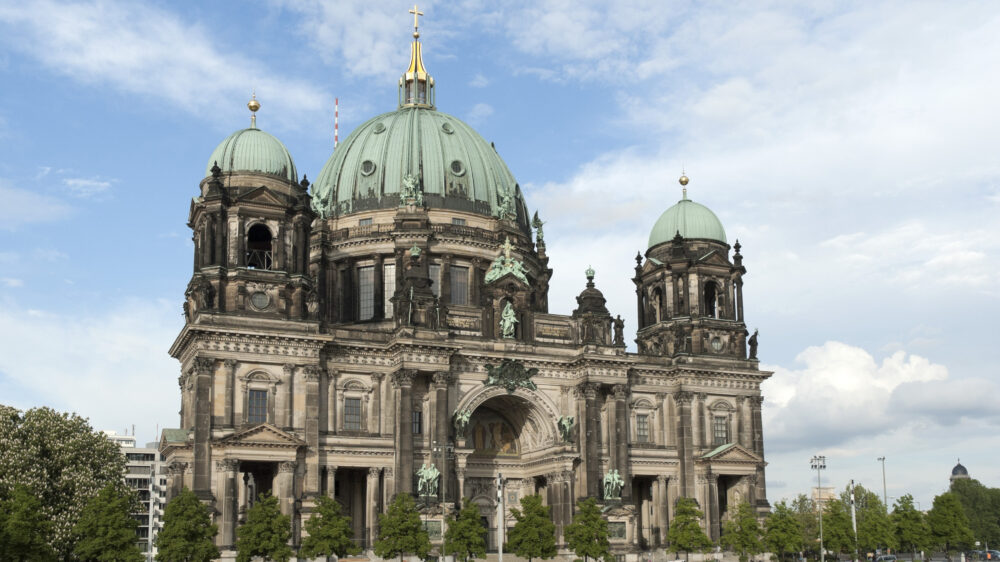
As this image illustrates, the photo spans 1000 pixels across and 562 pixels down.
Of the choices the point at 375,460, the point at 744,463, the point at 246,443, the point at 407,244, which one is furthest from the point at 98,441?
the point at 744,463

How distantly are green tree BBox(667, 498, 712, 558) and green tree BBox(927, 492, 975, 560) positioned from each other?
93.0 ft

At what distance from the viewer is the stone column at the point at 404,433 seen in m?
72.3

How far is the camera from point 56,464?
229ft

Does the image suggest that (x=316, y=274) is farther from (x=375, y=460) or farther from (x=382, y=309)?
(x=375, y=460)

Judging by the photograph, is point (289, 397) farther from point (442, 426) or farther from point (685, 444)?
point (685, 444)

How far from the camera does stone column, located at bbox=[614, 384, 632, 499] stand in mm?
78875

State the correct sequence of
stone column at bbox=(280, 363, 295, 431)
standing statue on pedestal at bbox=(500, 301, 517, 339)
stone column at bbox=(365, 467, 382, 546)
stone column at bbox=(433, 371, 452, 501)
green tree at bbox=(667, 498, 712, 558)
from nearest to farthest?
1. stone column at bbox=(280, 363, 295, 431)
2. stone column at bbox=(433, 371, 452, 501)
3. stone column at bbox=(365, 467, 382, 546)
4. green tree at bbox=(667, 498, 712, 558)
5. standing statue on pedestal at bbox=(500, 301, 517, 339)

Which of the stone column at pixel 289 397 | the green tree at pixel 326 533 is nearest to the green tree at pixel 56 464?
the stone column at pixel 289 397

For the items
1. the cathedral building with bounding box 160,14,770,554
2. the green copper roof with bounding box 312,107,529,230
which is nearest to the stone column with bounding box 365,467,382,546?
the cathedral building with bounding box 160,14,770,554

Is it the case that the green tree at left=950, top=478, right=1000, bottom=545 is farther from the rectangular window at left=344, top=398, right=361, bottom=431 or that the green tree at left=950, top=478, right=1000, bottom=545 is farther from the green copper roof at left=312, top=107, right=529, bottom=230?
the rectangular window at left=344, top=398, right=361, bottom=431

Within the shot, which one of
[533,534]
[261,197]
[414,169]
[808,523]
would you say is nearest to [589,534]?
[533,534]

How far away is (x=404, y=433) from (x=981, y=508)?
408 ft

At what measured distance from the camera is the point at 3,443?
67938 mm

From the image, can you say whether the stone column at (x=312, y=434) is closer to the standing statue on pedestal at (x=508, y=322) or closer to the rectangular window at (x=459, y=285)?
the standing statue on pedestal at (x=508, y=322)
